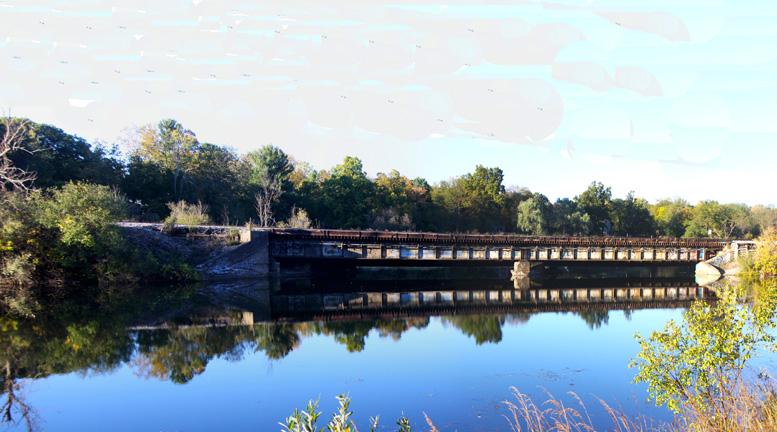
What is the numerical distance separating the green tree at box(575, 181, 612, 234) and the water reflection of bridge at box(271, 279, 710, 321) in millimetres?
47670

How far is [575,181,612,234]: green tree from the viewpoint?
3199 inches

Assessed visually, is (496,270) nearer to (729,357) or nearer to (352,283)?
(352,283)

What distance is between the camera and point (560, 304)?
26672 millimetres

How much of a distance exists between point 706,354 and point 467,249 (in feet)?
106

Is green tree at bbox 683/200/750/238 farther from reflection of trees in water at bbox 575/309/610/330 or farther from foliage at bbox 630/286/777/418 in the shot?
foliage at bbox 630/286/777/418

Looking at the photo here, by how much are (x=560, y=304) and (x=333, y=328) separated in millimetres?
14868

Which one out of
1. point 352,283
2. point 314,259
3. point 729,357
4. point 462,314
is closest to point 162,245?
point 314,259

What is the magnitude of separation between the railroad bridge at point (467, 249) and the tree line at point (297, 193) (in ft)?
29.5

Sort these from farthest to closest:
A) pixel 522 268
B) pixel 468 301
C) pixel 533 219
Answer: pixel 533 219, pixel 522 268, pixel 468 301

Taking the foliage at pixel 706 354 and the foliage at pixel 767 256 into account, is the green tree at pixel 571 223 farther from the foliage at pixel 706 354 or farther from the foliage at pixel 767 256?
the foliage at pixel 706 354

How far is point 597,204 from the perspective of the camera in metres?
81.3

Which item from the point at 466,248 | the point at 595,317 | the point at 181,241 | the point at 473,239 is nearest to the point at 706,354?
the point at 595,317

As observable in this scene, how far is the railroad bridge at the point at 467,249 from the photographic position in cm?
3681

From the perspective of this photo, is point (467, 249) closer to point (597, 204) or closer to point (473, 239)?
point (473, 239)
